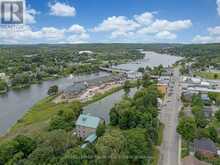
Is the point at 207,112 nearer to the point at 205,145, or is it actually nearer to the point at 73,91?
the point at 205,145

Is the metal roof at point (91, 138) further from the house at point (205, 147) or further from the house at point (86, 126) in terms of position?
the house at point (205, 147)

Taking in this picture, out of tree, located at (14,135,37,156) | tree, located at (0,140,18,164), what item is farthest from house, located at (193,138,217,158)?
tree, located at (0,140,18,164)

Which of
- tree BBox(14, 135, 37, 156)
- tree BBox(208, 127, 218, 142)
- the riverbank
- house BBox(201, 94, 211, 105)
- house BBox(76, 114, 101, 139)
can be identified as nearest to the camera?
tree BBox(14, 135, 37, 156)

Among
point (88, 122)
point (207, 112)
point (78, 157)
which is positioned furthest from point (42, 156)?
point (207, 112)

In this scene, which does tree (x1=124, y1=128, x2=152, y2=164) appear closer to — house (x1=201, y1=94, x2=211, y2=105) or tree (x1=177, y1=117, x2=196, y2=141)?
tree (x1=177, y1=117, x2=196, y2=141)

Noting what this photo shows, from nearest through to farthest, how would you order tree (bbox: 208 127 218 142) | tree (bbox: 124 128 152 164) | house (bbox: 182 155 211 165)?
house (bbox: 182 155 211 165) → tree (bbox: 124 128 152 164) → tree (bbox: 208 127 218 142)

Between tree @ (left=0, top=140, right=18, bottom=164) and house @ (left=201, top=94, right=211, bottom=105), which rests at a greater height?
house @ (left=201, top=94, right=211, bottom=105)
